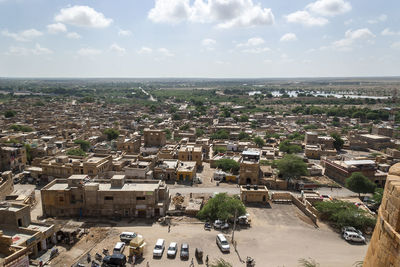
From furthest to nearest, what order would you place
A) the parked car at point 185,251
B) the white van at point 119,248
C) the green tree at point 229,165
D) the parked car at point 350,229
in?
the green tree at point 229,165 < the parked car at point 350,229 < the white van at point 119,248 < the parked car at point 185,251

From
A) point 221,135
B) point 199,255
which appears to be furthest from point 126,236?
point 221,135

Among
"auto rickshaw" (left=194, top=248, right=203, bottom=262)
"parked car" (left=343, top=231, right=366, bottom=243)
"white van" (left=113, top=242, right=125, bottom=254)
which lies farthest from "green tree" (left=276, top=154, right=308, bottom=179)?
"white van" (left=113, top=242, right=125, bottom=254)

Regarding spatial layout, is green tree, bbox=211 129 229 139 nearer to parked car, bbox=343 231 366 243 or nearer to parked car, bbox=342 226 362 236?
parked car, bbox=342 226 362 236

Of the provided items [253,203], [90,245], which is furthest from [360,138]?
[90,245]

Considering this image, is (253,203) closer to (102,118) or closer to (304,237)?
(304,237)

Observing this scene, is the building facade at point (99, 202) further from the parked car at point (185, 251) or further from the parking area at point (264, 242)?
the parked car at point (185, 251)

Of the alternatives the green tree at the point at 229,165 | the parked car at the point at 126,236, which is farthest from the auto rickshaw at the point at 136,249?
the green tree at the point at 229,165

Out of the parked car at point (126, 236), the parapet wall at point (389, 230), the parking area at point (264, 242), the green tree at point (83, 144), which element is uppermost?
the parapet wall at point (389, 230)
